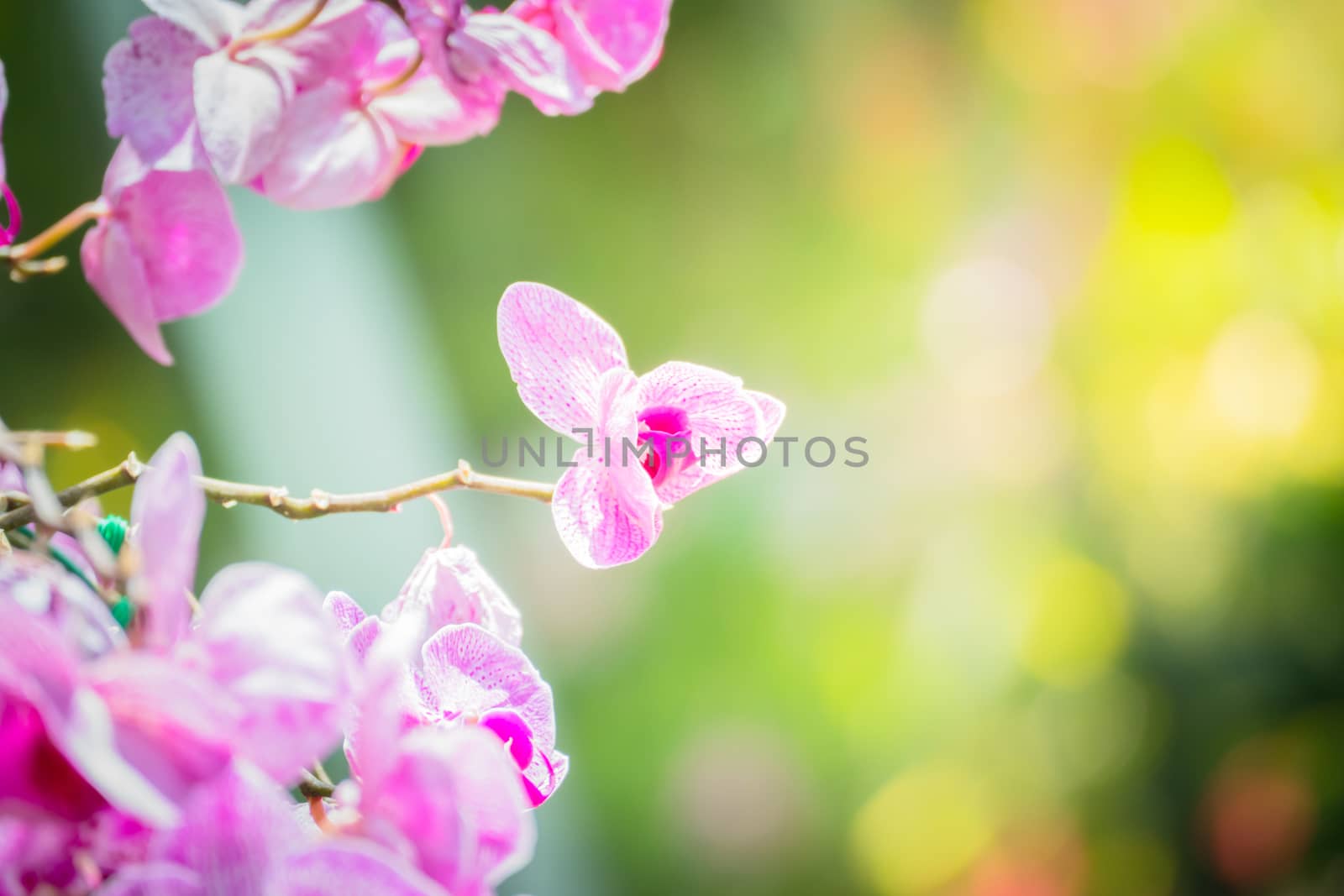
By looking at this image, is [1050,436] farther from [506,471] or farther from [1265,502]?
[506,471]

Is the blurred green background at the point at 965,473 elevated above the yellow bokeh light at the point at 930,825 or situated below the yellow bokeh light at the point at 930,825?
above

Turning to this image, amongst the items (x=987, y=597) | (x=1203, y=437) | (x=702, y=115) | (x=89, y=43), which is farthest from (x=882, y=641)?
(x=89, y=43)

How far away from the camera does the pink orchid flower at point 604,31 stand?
0.84ft

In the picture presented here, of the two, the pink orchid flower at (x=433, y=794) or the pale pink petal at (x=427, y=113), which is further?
the pale pink petal at (x=427, y=113)

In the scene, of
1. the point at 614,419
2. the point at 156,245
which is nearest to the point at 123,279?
the point at 156,245

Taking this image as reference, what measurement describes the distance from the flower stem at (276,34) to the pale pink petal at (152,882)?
17 centimetres

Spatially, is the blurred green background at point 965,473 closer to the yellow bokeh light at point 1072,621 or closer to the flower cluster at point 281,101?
the yellow bokeh light at point 1072,621

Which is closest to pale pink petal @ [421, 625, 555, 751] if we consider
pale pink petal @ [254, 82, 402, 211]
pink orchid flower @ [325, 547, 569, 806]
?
pink orchid flower @ [325, 547, 569, 806]

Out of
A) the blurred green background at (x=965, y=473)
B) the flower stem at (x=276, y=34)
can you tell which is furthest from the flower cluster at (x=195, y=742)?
the blurred green background at (x=965, y=473)

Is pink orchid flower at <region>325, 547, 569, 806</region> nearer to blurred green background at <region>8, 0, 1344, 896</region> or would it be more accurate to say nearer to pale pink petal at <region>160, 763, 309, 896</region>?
pale pink petal at <region>160, 763, 309, 896</region>

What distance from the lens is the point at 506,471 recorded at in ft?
4.69

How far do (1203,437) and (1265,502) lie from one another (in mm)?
117

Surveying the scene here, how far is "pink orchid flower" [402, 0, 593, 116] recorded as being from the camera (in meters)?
0.24

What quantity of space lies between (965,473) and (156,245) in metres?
1.26
